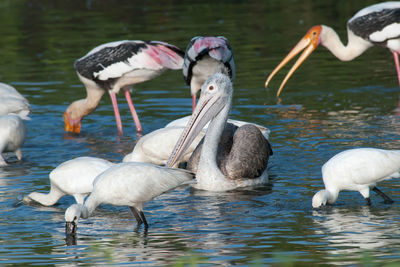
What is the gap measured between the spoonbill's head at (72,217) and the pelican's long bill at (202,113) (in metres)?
2.08

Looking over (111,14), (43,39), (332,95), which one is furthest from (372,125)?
(111,14)

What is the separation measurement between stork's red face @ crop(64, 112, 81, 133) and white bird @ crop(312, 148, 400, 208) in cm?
512

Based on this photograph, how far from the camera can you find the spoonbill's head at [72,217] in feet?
20.8

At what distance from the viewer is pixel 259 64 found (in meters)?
15.6

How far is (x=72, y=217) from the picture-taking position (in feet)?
20.8

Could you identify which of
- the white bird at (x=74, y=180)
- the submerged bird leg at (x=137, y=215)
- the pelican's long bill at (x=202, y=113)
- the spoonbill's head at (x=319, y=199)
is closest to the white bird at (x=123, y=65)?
the pelican's long bill at (x=202, y=113)

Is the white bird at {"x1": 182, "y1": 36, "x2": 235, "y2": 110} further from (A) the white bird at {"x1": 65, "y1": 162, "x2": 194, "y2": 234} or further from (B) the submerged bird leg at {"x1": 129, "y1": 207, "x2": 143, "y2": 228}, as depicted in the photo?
(B) the submerged bird leg at {"x1": 129, "y1": 207, "x2": 143, "y2": 228}

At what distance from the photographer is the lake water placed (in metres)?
6.18

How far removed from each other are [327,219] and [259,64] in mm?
8930

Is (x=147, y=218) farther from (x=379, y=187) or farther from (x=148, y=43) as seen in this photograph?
(x=148, y=43)

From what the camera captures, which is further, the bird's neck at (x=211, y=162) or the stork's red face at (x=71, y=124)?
the stork's red face at (x=71, y=124)

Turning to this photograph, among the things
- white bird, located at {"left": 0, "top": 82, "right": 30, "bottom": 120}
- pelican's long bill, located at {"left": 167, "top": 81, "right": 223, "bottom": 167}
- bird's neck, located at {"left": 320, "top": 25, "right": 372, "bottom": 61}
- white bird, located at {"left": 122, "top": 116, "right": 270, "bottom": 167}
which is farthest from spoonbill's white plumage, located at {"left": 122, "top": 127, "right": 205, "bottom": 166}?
bird's neck, located at {"left": 320, "top": 25, "right": 372, "bottom": 61}

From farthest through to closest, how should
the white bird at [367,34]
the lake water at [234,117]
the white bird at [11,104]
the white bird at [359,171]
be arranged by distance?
1. the white bird at [367,34]
2. the white bird at [11,104]
3. the white bird at [359,171]
4. the lake water at [234,117]

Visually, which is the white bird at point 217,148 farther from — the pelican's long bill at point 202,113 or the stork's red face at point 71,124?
the stork's red face at point 71,124
